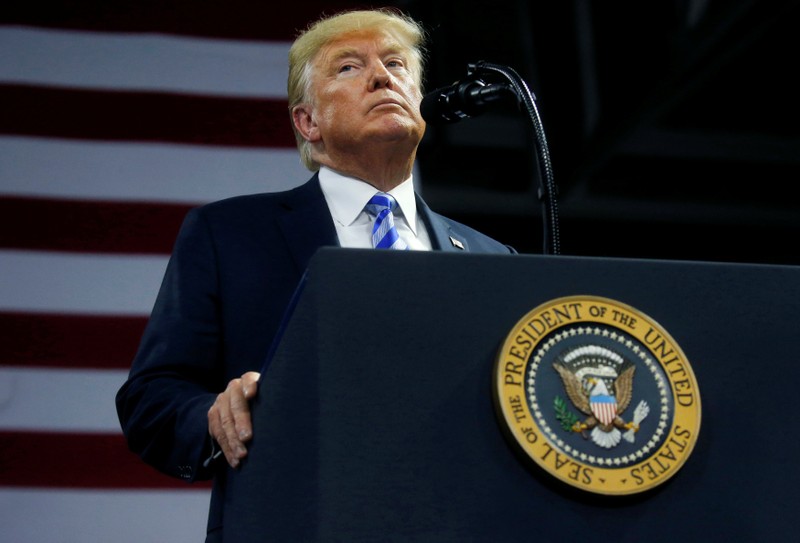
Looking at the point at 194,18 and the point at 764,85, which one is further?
the point at 764,85

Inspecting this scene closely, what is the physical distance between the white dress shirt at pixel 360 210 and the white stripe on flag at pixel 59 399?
1143 millimetres

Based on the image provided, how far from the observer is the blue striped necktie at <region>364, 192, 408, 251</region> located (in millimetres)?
1461

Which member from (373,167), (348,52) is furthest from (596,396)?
(348,52)

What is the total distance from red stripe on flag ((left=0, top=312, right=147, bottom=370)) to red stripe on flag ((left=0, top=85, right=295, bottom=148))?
51 centimetres

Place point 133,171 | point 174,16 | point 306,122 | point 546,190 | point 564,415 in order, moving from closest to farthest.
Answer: point 564,415 < point 546,190 < point 306,122 < point 133,171 < point 174,16

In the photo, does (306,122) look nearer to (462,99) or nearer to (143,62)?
(462,99)

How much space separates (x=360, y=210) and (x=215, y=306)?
317 millimetres

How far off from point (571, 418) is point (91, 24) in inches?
91.5

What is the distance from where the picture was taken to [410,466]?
0.79 meters

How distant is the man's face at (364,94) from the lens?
1.61 metres

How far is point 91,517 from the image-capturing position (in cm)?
246

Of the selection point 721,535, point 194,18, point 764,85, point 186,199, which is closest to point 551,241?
point 721,535

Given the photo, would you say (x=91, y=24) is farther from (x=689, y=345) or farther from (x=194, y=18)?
(x=689, y=345)

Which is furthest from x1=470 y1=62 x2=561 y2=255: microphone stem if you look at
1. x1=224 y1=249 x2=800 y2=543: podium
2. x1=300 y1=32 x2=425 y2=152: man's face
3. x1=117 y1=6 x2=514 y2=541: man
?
x1=300 y1=32 x2=425 y2=152: man's face
